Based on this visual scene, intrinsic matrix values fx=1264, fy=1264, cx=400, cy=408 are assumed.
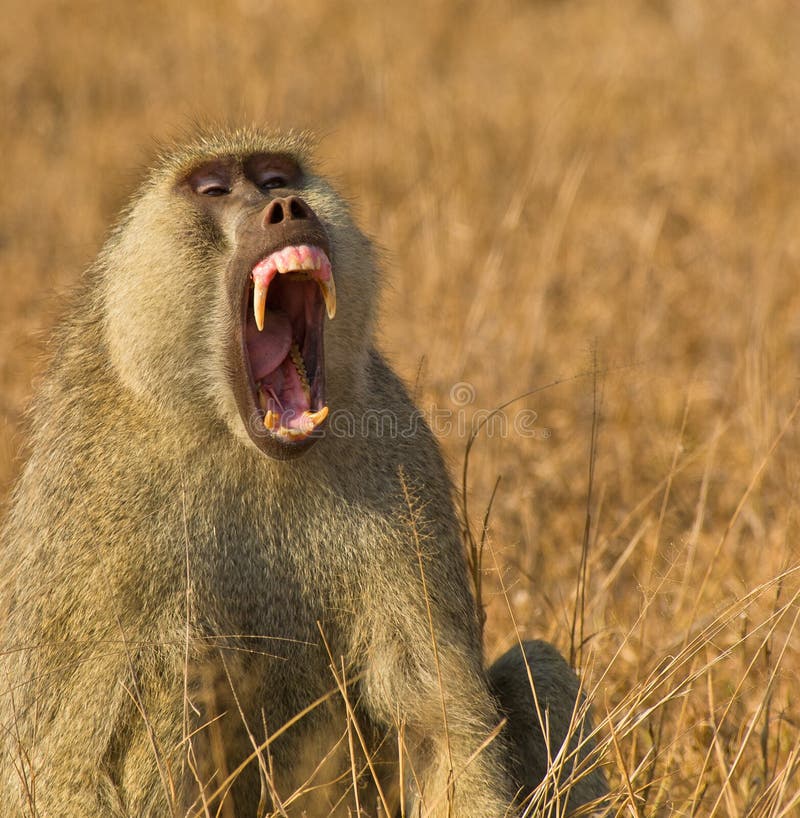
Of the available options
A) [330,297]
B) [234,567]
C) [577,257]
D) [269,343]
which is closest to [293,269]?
[330,297]

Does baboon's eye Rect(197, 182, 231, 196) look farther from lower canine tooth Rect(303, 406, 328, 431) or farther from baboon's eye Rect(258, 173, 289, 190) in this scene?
lower canine tooth Rect(303, 406, 328, 431)

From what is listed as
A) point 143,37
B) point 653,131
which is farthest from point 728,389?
point 143,37

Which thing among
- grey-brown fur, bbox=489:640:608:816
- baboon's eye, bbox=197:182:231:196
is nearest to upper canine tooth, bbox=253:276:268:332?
baboon's eye, bbox=197:182:231:196

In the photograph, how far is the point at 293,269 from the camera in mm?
2396

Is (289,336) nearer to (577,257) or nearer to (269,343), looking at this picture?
(269,343)

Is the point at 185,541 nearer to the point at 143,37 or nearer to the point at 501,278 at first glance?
the point at 501,278

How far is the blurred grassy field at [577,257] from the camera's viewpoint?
3.30 m

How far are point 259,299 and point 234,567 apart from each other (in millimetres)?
528

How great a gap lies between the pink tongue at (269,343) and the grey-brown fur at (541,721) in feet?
2.67

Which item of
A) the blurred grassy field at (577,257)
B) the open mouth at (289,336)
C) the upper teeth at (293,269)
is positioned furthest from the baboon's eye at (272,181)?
the blurred grassy field at (577,257)

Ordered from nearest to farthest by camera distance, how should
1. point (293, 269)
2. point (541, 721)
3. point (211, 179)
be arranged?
1. point (293, 269)
2. point (541, 721)
3. point (211, 179)

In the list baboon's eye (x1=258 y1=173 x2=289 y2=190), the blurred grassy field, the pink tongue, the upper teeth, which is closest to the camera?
the upper teeth

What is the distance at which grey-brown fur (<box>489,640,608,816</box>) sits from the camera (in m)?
2.65

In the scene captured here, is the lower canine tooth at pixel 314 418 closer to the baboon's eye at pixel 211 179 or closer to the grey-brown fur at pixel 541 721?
the baboon's eye at pixel 211 179
